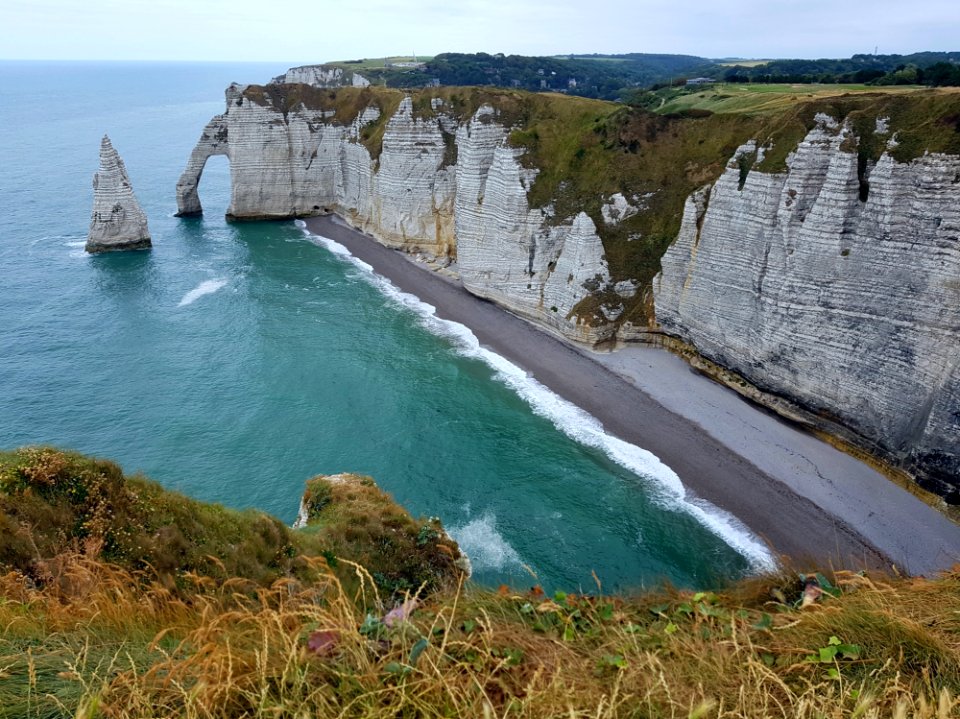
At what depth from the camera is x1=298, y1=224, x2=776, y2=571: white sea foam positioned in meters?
19.7

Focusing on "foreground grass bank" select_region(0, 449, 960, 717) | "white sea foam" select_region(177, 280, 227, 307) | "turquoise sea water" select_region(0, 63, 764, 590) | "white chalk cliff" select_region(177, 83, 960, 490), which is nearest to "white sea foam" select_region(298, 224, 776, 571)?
"turquoise sea water" select_region(0, 63, 764, 590)

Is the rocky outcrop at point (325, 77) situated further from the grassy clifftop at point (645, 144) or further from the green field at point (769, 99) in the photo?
the grassy clifftop at point (645, 144)

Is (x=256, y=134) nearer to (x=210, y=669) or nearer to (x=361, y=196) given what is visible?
(x=361, y=196)

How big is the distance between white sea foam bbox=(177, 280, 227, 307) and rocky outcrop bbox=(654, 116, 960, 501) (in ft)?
101

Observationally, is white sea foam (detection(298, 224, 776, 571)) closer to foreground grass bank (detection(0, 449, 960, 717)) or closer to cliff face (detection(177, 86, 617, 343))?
cliff face (detection(177, 86, 617, 343))

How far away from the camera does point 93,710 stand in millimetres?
3316

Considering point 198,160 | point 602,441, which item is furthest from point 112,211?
point 602,441

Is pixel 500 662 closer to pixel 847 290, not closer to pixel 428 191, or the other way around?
pixel 847 290

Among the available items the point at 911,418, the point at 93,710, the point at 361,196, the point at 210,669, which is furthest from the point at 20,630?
the point at 361,196

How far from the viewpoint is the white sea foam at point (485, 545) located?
18562 mm

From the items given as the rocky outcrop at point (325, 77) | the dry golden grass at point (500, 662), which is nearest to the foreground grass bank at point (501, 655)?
the dry golden grass at point (500, 662)

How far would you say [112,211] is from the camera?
150ft

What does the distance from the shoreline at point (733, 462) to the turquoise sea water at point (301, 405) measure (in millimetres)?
1880

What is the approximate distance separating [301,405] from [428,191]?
23.3m
